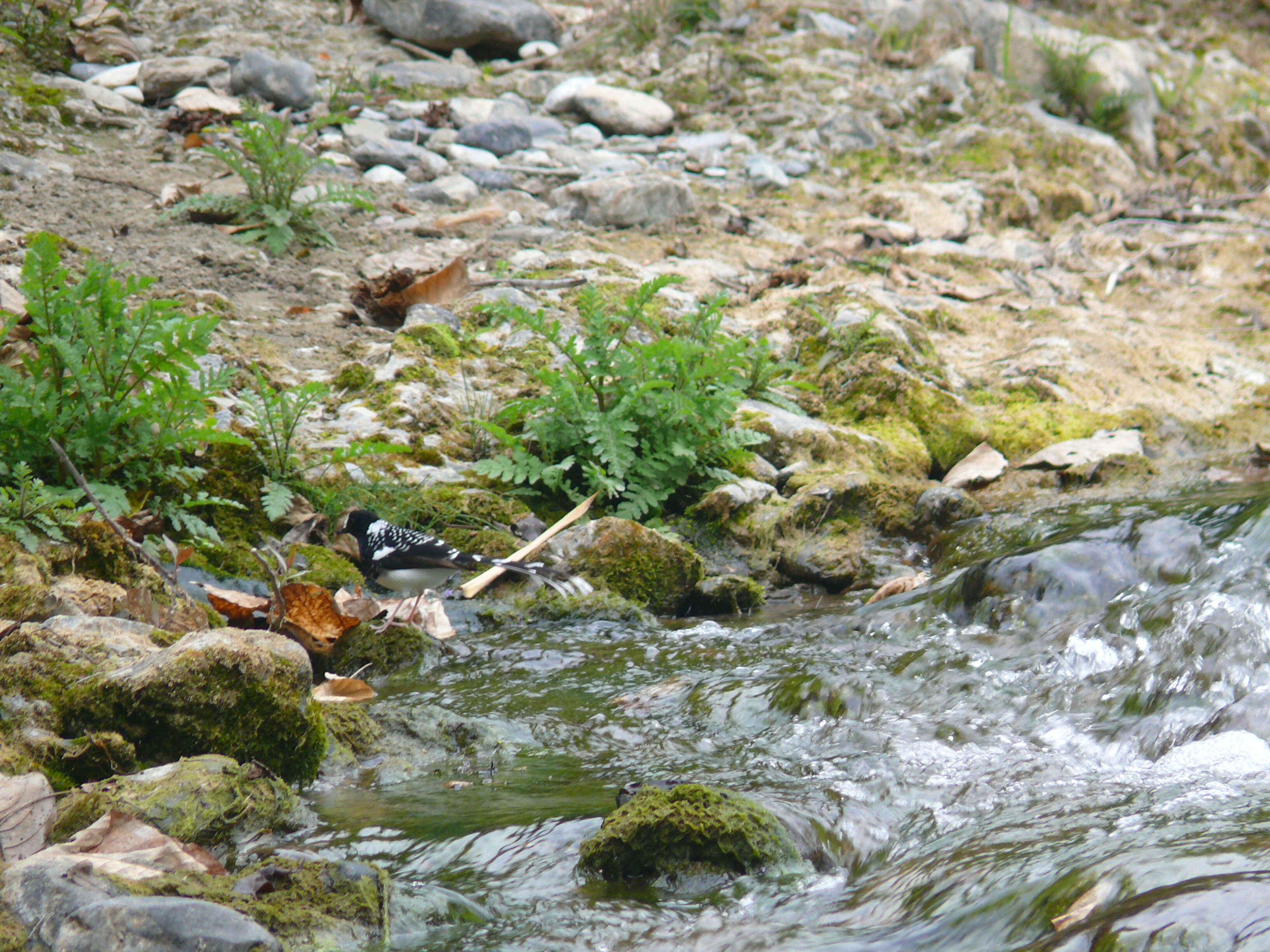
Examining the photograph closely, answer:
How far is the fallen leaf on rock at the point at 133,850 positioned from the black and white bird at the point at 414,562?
2.23 meters

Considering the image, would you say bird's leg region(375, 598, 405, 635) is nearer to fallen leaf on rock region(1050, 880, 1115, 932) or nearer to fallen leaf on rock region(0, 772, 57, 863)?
fallen leaf on rock region(0, 772, 57, 863)

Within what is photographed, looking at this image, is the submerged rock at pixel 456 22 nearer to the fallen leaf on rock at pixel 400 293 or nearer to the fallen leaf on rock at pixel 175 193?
the fallen leaf on rock at pixel 175 193

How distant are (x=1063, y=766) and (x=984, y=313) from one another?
547 cm

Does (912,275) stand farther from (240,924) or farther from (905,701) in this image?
(240,924)

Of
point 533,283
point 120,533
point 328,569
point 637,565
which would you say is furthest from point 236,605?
point 533,283

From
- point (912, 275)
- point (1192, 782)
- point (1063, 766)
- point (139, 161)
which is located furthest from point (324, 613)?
point (912, 275)

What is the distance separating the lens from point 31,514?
3.04 meters

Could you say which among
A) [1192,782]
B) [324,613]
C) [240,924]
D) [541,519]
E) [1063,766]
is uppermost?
[240,924]

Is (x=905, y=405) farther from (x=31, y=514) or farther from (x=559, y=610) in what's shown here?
(x=31, y=514)

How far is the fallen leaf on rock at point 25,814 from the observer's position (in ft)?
5.66

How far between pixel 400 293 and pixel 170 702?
4.04 m

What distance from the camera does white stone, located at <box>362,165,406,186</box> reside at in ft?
25.6

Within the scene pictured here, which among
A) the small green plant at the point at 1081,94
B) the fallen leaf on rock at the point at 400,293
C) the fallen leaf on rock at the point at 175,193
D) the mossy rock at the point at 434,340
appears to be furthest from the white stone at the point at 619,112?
the mossy rock at the point at 434,340

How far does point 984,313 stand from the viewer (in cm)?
739
